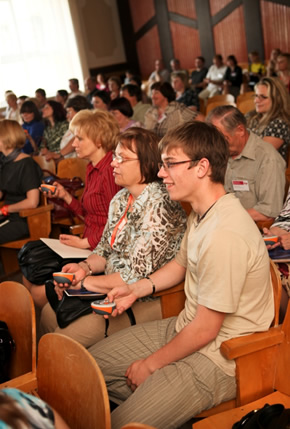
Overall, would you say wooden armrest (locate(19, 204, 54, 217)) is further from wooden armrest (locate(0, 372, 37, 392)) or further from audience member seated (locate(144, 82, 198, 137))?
wooden armrest (locate(0, 372, 37, 392))

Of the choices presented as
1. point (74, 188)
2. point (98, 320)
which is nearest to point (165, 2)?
point (74, 188)

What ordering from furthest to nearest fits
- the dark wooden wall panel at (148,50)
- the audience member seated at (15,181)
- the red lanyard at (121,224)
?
1. the dark wooden wall panel at (148,50)
2. the audience member seated at (15,181)
3. the red lanyard at (121,224)

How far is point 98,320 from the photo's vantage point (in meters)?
2.08

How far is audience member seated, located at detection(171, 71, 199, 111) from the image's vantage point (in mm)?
7066

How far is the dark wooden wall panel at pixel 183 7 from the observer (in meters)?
11.3

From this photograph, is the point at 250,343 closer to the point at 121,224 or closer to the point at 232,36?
the point at 121,224

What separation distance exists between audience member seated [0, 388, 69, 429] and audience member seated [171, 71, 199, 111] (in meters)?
6.46

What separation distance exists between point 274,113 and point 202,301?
2.36m

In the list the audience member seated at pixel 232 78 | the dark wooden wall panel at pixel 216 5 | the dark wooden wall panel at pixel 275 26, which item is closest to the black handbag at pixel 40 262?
the audience member seated at pixel 232 78

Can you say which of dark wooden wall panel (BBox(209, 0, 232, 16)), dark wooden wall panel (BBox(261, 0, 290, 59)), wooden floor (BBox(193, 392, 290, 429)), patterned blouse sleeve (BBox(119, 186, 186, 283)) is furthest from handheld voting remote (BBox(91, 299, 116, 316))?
dark wooden wall panel (BBox(209, 0, 232, 16))

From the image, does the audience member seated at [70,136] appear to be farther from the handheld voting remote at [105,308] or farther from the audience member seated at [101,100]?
the handheld voting remote at [105,308]

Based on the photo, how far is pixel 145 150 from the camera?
2.11 m

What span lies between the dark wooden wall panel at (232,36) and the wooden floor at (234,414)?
9.95m

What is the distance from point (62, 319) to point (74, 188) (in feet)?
5.79
